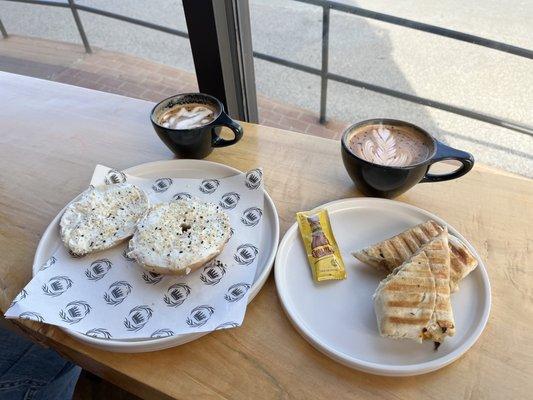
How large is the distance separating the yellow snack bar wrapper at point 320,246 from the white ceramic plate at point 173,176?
6 centimetres

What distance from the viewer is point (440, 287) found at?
2.22 ft

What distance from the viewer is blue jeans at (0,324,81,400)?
886 millimetres

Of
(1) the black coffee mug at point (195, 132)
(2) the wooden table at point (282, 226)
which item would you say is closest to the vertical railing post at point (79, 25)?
(2) the wooden table at point (282, 226)

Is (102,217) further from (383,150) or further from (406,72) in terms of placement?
(406,72)

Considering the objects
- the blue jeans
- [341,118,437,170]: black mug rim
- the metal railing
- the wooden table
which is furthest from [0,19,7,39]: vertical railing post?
[341,118,437,170]: black mug rim

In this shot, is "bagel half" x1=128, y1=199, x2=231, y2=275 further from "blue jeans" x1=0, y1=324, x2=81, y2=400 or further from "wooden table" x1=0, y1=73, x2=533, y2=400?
"blue jeans" x1=0, y1=324, x2=81, y2=400

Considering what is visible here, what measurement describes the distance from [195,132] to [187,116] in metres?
0.08

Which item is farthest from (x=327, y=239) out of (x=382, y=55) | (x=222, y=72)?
(x=382, y=55)

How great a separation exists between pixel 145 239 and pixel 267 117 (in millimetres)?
1375

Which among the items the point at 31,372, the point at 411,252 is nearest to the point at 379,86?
the point at 411,252

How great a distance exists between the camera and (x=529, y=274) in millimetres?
757

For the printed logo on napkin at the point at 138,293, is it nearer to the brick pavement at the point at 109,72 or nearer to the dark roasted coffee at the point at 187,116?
the dark roasted coffee at the point at 187,116

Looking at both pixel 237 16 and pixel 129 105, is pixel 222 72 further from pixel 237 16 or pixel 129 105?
pixel 129 105

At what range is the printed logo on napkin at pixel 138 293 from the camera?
685mm
